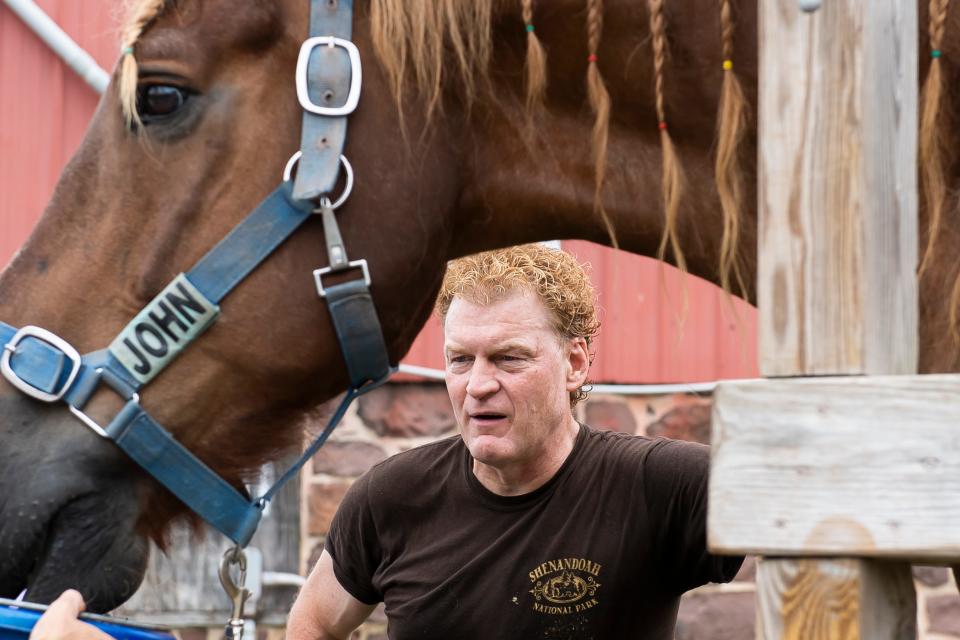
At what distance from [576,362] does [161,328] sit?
100 cm

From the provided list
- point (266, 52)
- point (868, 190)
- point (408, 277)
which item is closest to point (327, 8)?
point (266, 52)

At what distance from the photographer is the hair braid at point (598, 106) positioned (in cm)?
182

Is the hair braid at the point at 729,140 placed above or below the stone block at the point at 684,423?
above

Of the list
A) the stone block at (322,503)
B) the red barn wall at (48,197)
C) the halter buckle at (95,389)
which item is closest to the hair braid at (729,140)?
the halter buckle at (95,389)

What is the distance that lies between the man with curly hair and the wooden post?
3.39ft

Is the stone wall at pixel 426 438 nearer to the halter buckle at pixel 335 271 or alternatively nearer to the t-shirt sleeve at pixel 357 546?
the t-shirt sleeve at pixel 357 546

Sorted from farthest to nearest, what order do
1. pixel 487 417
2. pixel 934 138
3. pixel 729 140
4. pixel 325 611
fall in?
pixel 325 611 < pixel 487 417 < pixel 729 140 < pixel 934 138

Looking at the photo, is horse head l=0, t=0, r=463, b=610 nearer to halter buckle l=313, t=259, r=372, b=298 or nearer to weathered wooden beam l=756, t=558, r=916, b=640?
halter buckle l=313, t=259, r=372, b=298

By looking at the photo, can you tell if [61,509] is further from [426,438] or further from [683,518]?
[426,438]

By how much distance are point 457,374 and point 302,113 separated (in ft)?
2.51

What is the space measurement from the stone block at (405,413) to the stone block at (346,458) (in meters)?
0.08

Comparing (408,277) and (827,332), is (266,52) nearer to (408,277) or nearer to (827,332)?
(408,277)

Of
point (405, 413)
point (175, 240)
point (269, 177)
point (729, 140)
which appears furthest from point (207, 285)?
point (405, 413)

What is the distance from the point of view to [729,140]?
5.81 feet
